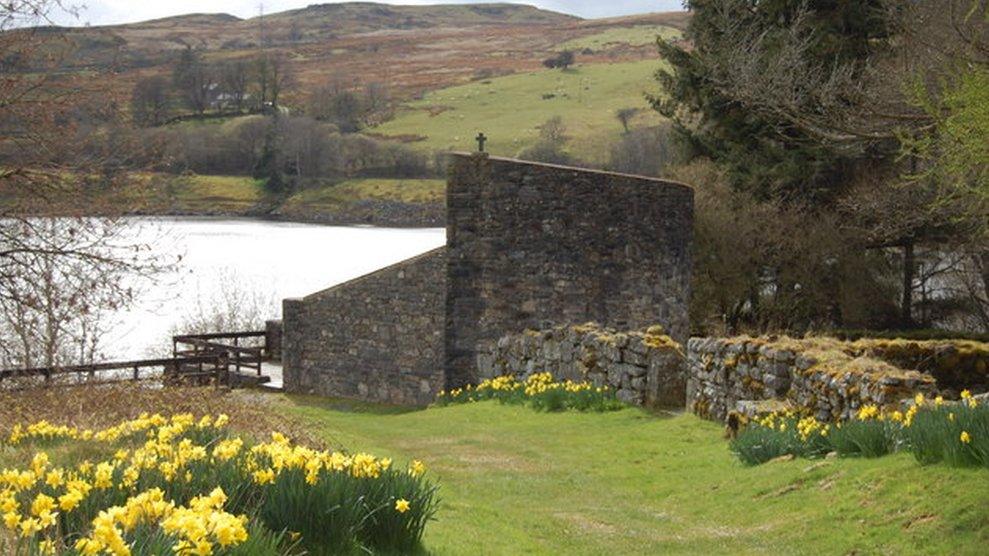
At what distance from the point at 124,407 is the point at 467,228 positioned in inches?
479

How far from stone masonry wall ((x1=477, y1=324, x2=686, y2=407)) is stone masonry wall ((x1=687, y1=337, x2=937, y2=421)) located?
889 mm

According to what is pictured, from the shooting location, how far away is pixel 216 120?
93500 millimetres

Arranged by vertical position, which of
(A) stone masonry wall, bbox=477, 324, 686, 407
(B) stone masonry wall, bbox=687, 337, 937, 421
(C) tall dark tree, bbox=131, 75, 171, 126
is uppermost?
(C) tall dark tree, bbox=131, 75, 171, 126

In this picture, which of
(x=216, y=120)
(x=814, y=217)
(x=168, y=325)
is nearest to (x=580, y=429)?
(x=814, y=217)

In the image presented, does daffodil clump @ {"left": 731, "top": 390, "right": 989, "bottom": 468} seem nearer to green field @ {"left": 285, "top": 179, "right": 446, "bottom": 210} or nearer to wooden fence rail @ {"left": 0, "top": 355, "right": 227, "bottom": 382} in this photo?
wooden fence rail @ {"left": 0, "top": 355, "right": 227, "bottom": 382}

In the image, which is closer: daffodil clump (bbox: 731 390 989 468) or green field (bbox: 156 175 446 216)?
daffodil clump (bbox: 731 390 989 468)

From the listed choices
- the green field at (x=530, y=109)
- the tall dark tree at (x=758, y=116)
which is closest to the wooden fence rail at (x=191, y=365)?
the tall dark tree at (x=758, y=116)

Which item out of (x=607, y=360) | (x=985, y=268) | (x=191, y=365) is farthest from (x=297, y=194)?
(x=607, y=360)

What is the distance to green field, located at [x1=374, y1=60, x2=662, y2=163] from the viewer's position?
11350 cm

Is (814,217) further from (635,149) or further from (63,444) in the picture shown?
(635,149)

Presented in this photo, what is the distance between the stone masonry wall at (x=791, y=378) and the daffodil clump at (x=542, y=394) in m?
1.81

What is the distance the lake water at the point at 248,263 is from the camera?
150 ft

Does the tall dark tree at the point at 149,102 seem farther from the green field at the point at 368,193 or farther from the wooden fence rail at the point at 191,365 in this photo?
the green field at the point at 368,193

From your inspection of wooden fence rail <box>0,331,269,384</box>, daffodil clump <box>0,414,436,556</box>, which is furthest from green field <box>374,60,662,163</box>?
daffodil clump <box>0,414,436,556</box>
